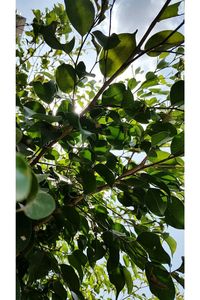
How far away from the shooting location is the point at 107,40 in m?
A: 0.45

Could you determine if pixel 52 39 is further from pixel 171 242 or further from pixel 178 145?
pixel 171 242

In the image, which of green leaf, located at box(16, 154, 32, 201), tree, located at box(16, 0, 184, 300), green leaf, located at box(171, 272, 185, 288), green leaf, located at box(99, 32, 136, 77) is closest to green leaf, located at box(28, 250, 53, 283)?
tree, located at box(16, 0, 184, 300)

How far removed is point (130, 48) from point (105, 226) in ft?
1.03

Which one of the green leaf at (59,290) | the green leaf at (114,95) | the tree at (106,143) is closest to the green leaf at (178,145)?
the tree at (106,143)

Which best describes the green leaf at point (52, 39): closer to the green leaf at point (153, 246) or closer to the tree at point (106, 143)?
the tree at point (106, 143)

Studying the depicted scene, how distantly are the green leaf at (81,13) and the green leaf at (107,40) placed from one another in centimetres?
2

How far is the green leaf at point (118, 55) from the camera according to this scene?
0.48 metres

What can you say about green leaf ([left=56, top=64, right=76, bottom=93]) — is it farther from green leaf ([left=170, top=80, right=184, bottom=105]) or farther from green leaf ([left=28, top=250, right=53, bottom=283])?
green leaf ([left=28, top=250, right=53, bottom=283])

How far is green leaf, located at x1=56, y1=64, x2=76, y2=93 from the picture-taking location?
501mm

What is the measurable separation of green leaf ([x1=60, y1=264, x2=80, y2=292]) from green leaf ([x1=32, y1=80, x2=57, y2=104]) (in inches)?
11.4

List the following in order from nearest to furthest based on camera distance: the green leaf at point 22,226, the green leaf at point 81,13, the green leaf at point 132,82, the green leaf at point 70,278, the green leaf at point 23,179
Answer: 1. the green leaf at point 23,179
2. the green leaf at point 22,226
3. the green leaf at point 81,13
4. the green leaf at point 70,278
5. the green leaf at point 132,82

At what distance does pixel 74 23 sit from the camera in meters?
0.46
